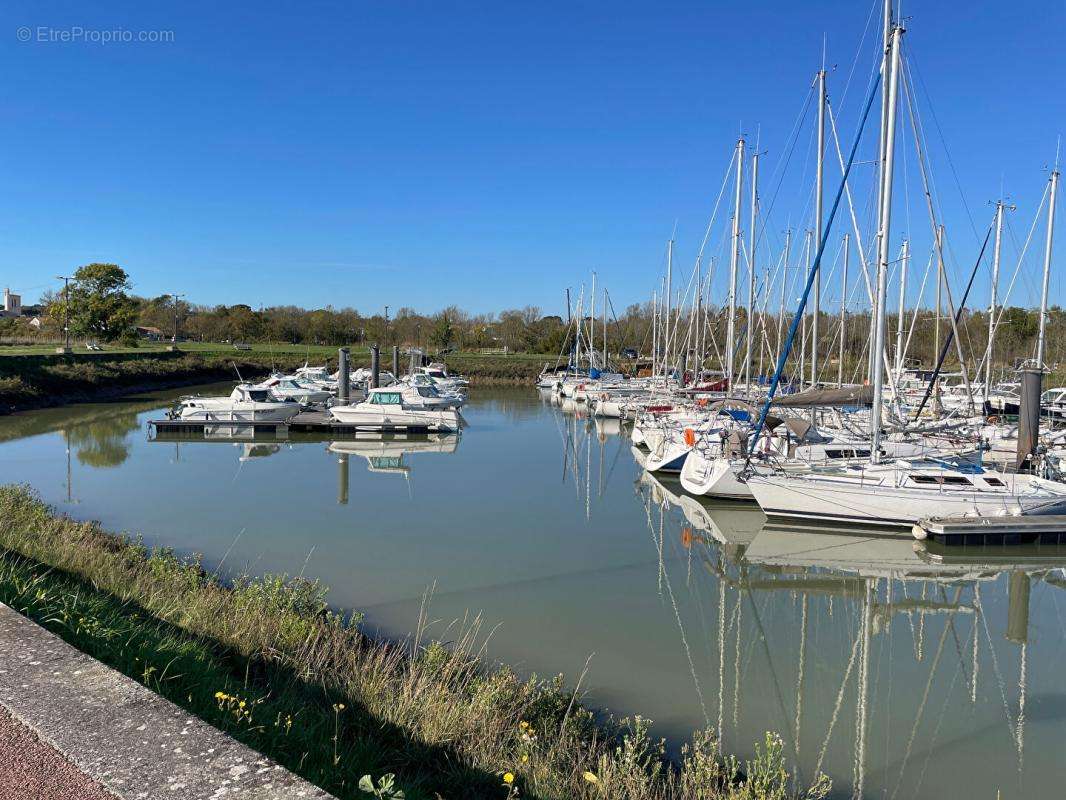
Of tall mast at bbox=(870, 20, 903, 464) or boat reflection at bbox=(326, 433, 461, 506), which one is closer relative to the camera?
tall mast at bbox=(870, 20, 903, 464)

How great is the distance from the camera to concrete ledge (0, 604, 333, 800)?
3.55 m

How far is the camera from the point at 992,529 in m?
16.1

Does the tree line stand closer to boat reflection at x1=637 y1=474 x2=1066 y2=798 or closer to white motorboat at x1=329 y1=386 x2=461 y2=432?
white motorboat at x1=329 y1=386 x2=461 y2=432

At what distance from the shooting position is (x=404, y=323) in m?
100

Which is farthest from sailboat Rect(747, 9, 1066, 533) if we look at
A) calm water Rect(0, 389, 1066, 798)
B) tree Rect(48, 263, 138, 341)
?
tree Rect(48, 263, 138, 341)

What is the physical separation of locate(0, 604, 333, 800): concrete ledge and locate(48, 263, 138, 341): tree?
7221cm

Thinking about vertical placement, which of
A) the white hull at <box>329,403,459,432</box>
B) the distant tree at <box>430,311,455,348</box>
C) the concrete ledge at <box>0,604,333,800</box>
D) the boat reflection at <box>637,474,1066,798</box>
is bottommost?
the boat reflection at <box>637,474,1066,798</box>

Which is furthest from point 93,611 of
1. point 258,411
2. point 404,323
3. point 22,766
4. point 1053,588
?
point 404,323

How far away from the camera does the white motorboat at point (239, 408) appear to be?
3391cm

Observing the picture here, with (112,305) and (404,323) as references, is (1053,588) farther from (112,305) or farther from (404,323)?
(404,323)

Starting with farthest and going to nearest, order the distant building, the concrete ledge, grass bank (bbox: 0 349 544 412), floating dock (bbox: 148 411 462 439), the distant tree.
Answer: the distant building → the distant tree → grass bank (bbox: 0 349 544 412) → floating dock (bbox: 148 411 462 439) → the concrete ledge

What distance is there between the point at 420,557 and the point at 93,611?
834 centimetres

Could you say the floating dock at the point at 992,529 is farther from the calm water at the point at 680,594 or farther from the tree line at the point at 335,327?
the tree line at the point at 335,327

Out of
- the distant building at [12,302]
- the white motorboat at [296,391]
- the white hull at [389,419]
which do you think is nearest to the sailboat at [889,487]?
the white hull at [389,419]
